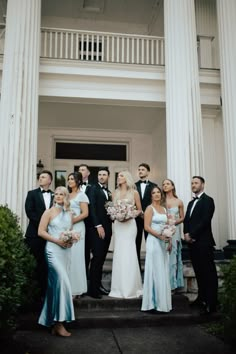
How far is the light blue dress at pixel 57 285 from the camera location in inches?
181

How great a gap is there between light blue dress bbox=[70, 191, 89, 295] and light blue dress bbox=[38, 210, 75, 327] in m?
0.97

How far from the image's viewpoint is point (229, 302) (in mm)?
4434

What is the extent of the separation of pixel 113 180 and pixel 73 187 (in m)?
6.41

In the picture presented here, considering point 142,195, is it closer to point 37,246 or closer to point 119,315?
point 37,246

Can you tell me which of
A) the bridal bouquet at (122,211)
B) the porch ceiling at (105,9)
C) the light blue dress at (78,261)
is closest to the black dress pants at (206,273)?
the bridal bouquet at (122,211)

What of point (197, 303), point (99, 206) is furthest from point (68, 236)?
point (197, 303)

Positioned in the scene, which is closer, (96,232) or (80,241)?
(80,241)

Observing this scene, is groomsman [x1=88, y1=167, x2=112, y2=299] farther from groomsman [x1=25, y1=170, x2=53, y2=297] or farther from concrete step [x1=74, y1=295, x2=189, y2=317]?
groomsman [x1=25, y1=170, x2=53, y2=297]

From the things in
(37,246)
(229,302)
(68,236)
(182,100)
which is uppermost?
(182,100)

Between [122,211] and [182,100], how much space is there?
3644 millimetres

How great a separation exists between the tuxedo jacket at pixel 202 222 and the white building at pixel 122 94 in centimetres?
170

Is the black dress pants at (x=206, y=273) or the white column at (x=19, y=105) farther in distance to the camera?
the white column at (x=19, y=105)

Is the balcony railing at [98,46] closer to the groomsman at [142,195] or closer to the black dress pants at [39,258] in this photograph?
the groomsman at [142,195]

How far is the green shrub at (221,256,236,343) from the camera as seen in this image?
172 inches
